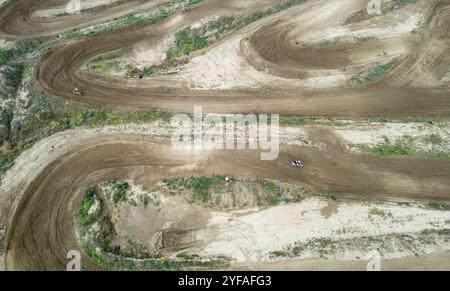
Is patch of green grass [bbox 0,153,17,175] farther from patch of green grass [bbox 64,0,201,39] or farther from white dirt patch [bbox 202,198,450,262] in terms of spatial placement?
patch of green grass [bbox 64,0,201,39]

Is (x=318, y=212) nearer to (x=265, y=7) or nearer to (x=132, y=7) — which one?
(x=265, y=7)

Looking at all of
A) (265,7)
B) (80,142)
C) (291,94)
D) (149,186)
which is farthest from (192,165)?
(265,7)

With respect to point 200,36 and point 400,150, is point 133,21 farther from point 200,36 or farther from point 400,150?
point 400,150

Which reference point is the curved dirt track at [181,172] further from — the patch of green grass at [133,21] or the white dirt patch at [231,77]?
the patch of green grass at [133,21]

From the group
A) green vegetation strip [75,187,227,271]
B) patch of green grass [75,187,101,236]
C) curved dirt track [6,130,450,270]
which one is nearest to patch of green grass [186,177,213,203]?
curved dirt track [6,130,450,270]

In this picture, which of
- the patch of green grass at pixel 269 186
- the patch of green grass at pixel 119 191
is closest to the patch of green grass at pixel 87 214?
the patch of green grass at pixel 119 191

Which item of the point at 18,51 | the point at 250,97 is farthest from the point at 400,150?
the point at 18,51
